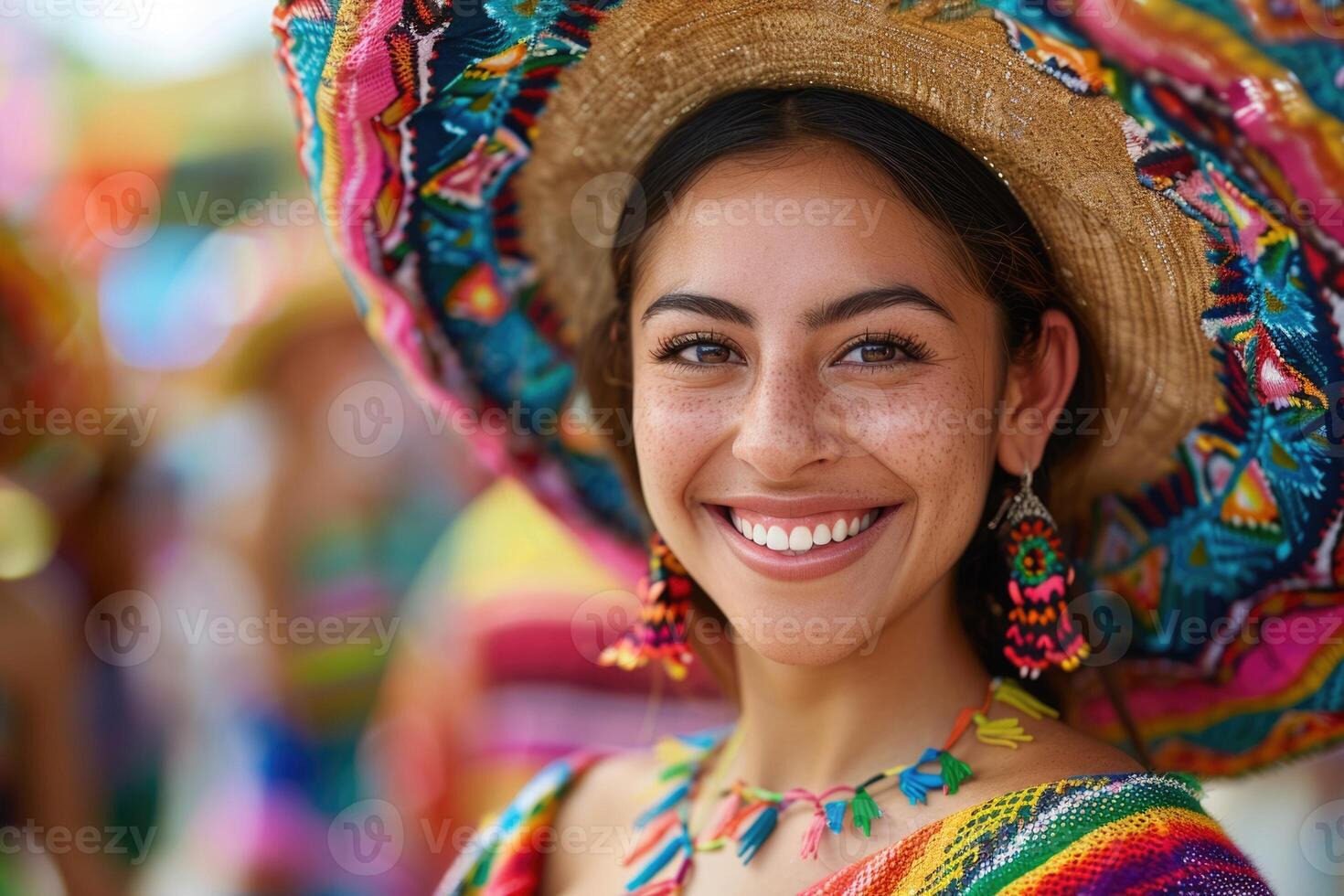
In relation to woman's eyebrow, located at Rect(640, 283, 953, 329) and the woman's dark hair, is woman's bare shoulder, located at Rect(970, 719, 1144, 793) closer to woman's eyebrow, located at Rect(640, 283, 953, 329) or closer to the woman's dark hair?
the woman's dark hair

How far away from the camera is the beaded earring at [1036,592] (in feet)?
6.06

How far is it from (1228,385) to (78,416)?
3576mm

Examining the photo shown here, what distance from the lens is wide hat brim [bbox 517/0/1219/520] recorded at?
1.68 meters

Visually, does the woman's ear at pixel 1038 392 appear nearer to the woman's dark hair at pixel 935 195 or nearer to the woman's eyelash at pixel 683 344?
the woman's dark hair at pixel 935 195

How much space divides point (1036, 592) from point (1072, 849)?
43cm

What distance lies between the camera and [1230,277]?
168 cm

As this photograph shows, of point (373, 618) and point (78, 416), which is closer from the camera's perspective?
point (78, 416)

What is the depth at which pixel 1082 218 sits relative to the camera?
1820mm

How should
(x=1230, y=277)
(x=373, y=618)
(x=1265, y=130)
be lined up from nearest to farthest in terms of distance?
(x=1265, y=130) → (x=1230, y=277) → (x=373, y=618)

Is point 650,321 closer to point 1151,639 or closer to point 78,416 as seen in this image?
point 1151,639

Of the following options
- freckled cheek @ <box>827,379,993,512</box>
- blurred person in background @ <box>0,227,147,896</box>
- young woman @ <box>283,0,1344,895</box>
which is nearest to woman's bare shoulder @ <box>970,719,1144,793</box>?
young woman @ <box>283,0,1344,895</box>

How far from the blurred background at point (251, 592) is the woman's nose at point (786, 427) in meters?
1.06

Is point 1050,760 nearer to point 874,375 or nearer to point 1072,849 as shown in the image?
point 1072,849

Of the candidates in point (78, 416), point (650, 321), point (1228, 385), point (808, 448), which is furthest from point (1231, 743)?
point (78, 416)
